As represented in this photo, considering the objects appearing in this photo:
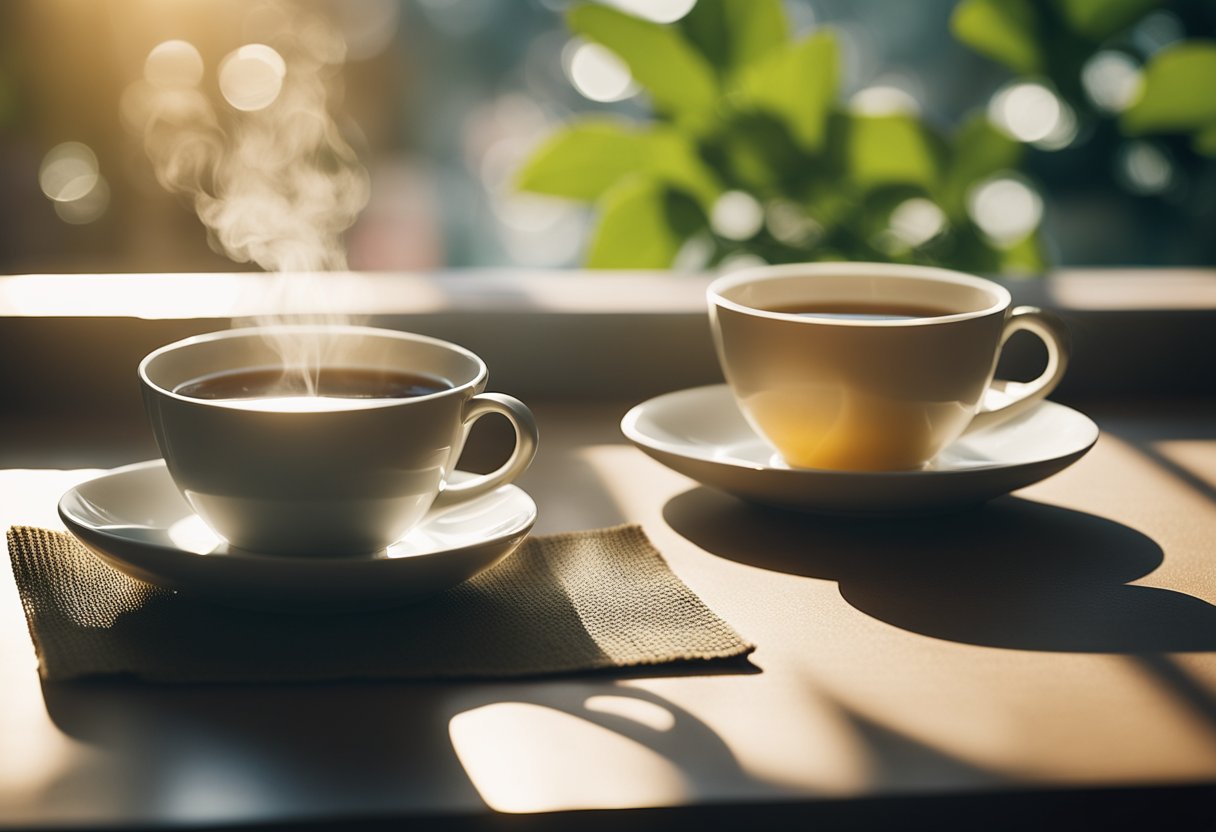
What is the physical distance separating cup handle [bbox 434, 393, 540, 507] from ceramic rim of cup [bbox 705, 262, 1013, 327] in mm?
192

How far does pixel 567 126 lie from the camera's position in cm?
165

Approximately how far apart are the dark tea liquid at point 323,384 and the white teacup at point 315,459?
0.04 feet

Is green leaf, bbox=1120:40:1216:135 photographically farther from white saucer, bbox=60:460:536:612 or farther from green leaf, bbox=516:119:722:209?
white saucer, bbox=60:460:536:612

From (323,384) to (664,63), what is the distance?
3.45 ft

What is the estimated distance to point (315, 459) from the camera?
0.60 meters

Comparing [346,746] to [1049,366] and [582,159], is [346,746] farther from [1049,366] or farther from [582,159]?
[582,159]

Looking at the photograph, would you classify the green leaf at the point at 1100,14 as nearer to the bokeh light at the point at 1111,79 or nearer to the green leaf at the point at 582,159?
the bokeh light at the point at 1111,79

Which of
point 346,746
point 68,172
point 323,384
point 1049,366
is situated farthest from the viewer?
point 68,172

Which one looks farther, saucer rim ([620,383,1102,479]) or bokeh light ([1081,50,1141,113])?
bokeh light ([1081,50,1141,113])

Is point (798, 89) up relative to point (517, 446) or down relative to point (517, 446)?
up

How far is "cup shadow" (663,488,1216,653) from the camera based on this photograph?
63cm

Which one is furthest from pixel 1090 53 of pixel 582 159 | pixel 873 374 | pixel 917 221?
pixel 873 374

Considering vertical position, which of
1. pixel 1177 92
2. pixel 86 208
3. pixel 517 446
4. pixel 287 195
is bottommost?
pixel 86 208

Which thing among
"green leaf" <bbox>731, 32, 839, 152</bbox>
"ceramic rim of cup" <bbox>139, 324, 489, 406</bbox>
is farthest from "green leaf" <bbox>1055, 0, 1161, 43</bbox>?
"ceramic rim of cup" <bbox>139, 324, 489, 406</bbox>
